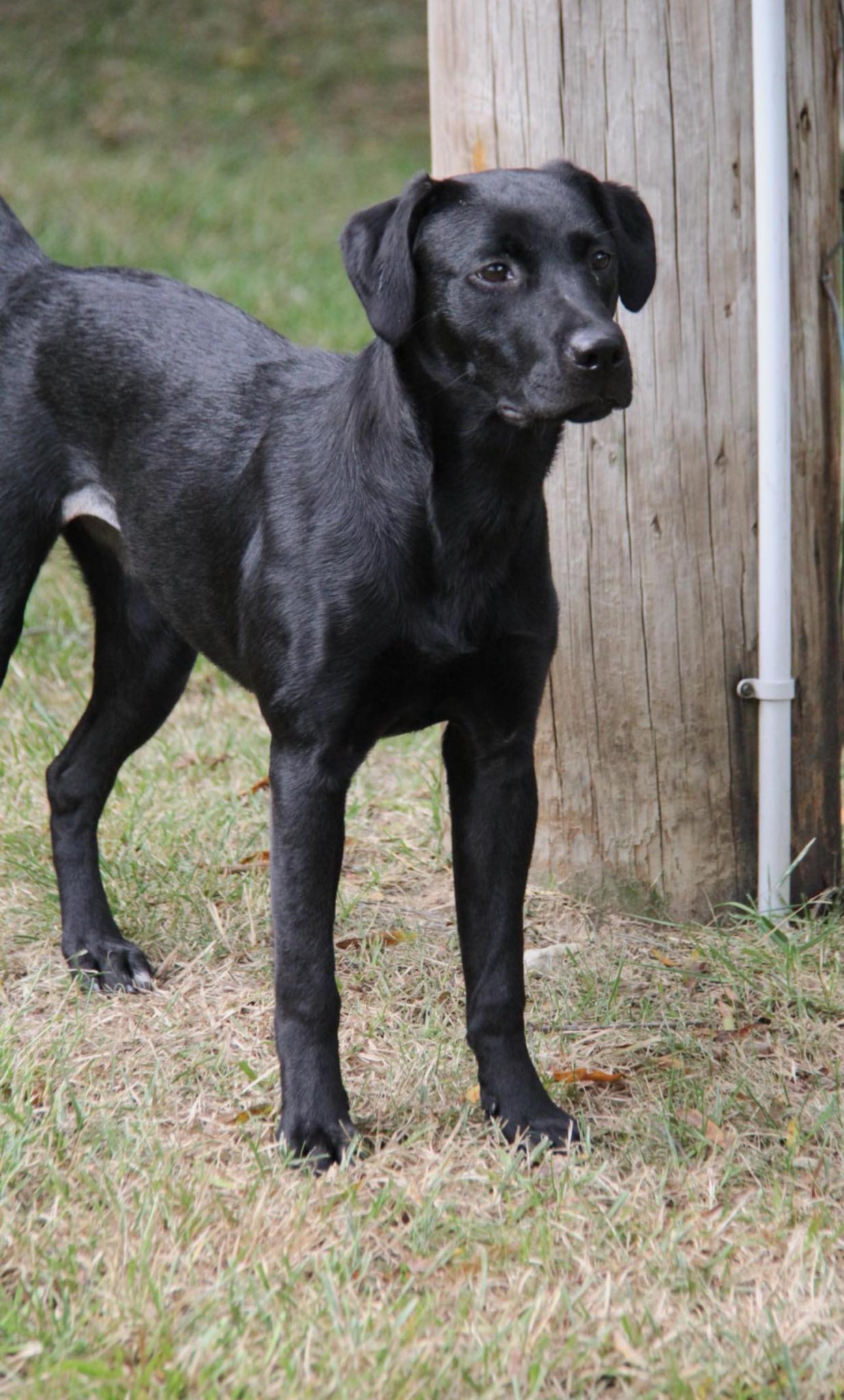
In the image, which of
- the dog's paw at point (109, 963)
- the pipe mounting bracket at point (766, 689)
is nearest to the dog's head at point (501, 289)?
the pipe mounting bracket at point (766, 689)

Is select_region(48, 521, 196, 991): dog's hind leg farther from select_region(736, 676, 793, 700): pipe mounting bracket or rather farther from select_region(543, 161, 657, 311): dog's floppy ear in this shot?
select_region(543, 161, 657, 311): dog's floppy ear

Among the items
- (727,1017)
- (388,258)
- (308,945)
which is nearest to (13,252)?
(388,258)

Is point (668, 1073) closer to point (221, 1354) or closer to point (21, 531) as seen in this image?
point (221, 1354)

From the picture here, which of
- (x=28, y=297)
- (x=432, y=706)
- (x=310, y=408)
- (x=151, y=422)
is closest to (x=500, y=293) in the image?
(x=310, y=408)

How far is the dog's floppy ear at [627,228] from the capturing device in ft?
9.05

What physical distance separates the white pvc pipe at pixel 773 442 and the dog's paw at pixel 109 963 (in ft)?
4.74

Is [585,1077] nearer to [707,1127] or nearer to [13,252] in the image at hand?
[707,1127]

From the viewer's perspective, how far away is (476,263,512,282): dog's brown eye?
252 centimetres

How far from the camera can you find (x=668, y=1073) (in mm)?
3027

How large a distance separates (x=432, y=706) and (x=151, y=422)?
36.4 inches

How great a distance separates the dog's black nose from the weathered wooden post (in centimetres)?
104

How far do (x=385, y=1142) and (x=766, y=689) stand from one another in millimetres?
1380

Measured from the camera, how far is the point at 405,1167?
2.73 metres

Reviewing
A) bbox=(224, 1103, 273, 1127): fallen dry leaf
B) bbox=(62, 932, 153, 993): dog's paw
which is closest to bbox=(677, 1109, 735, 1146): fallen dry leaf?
bbox=(224, 1103, 273, 1127): fallen dry leaf
